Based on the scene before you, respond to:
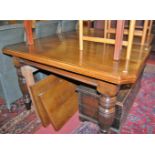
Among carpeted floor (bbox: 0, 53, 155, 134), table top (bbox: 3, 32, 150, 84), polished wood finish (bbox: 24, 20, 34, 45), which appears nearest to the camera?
table top (bbox: 3, 32, 150, 84)

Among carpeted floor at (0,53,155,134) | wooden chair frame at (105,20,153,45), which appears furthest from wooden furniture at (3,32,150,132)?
carpeted floor at (0,53,155,134)

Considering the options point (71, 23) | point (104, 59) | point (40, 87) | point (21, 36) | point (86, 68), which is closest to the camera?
point (86, 68)

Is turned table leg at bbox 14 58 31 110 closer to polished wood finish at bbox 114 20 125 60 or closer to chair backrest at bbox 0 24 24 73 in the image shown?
chair backrest at bbox 0 24 24 73

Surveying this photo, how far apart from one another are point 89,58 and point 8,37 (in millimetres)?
804

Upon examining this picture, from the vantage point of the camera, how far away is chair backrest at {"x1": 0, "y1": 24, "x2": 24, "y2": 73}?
1301 millimetres

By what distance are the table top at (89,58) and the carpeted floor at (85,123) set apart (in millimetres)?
683

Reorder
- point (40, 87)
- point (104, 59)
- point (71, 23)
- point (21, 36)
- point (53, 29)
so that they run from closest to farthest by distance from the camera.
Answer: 1. point (104, 59)
2. point (40, 87)
3. point (21, 36)
4. point (53, 29)
5. point (71, 23)

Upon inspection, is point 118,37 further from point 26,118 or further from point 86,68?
point 26,118

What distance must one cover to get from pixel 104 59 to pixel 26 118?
1.02 metres

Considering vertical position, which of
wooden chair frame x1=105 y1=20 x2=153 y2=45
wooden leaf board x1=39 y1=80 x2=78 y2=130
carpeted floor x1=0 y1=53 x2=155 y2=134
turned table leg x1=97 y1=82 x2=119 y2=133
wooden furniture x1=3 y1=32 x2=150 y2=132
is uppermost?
wooden chair frame x1=105 y1=20 x2=153 y2=45

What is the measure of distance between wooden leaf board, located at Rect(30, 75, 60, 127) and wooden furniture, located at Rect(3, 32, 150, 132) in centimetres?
5

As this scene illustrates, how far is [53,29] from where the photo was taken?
1.61 metres

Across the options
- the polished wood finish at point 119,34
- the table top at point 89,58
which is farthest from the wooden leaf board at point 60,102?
the polished wood finish at point 119,34
